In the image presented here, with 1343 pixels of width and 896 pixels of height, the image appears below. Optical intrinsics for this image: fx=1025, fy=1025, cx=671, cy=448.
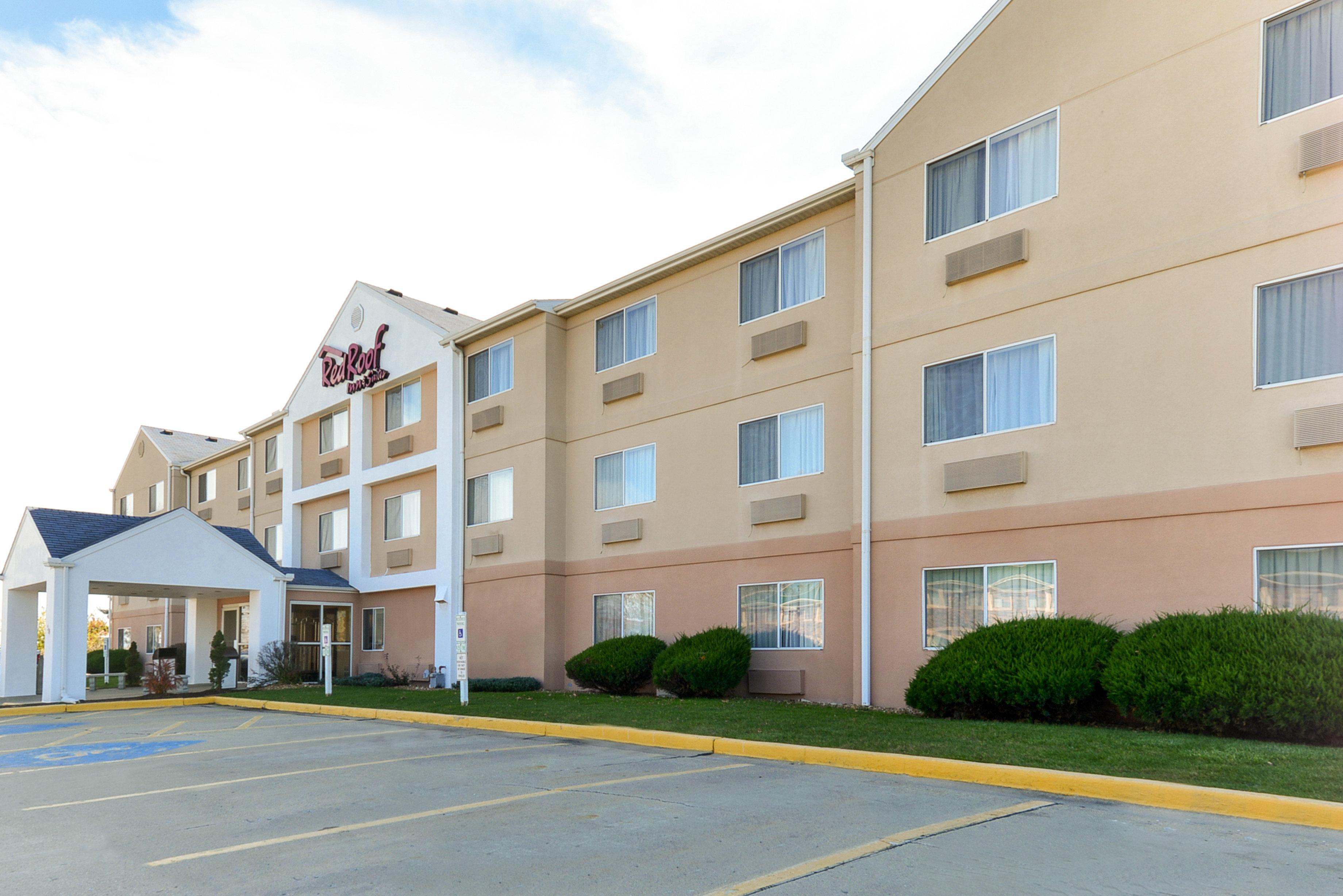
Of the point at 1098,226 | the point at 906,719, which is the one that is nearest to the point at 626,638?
the point at 906,719

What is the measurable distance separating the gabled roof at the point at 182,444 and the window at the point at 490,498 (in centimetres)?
1955

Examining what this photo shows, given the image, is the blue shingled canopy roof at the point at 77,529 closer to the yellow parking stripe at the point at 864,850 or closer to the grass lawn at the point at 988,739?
the grass lawn at the point at 988,739

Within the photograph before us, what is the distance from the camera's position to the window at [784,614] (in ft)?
59.6

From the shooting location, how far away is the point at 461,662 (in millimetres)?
18672

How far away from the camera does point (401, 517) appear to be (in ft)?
95.8

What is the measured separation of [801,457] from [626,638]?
533 cm

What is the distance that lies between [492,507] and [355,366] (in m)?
7.84

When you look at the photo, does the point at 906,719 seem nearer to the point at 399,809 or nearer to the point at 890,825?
the point at 890,825

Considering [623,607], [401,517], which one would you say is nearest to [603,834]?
[623,607]

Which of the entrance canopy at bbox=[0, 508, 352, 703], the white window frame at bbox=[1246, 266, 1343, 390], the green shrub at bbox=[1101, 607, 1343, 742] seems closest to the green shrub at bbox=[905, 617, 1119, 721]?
the green shrub at bbox=[1101, 607, 1343, 742]

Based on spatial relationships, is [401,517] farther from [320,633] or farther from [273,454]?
[273,454]

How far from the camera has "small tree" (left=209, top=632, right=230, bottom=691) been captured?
85.5ft

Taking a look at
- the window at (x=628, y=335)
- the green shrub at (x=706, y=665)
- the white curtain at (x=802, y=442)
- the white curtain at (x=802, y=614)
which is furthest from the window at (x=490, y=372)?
the white curtain at (x=802, y=614)

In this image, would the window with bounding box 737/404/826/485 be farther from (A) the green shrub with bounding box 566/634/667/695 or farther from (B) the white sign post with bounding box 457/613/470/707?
(B) the white sign post with bounding box 457/613/470/707
